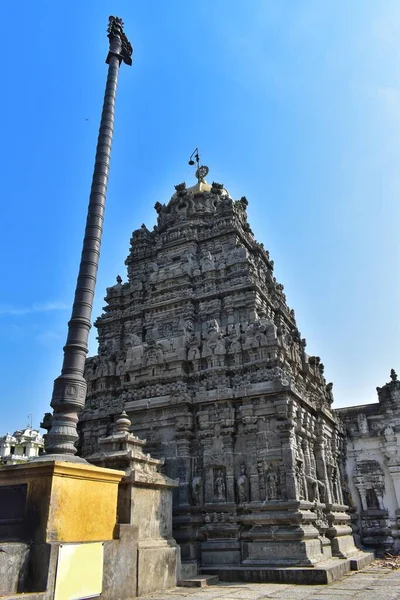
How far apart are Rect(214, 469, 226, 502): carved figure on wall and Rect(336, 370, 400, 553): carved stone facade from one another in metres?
9.78

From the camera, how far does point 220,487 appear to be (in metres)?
15.1

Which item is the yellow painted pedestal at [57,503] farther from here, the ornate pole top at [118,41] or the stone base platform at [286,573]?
the ornate pole top at [118,41]

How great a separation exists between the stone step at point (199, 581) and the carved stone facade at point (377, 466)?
1156 centimetres

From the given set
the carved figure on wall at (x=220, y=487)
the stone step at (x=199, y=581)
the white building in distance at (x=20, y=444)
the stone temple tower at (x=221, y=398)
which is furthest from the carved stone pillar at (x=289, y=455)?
the white building in distance at (x=20, y=444)

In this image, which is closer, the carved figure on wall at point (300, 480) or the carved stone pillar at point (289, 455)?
the carved stone pillar at point (289, 455)

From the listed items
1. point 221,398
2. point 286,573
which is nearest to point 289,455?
point 221,398

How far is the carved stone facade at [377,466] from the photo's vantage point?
20.8m

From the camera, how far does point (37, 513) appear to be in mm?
7824

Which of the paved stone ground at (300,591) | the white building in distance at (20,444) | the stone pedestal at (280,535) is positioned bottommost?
the paved stone ground at (300,591)

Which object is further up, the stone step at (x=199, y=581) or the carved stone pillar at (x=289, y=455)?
the carved stone pillar at (x=289, y=455)

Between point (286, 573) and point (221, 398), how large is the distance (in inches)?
219

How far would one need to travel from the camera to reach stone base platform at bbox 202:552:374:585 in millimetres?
12047

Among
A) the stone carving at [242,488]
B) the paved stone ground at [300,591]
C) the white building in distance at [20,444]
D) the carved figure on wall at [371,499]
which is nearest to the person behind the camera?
the paved stone ground at [300,591]

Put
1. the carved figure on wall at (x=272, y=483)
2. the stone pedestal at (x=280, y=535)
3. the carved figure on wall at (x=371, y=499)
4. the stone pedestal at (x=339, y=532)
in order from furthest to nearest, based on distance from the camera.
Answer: the carved figure on wall at (x=371, y=499), the stone pedestal at (x=339, y=532), the carved figure on wall at (x=272, y=483), the stone pedestal at (x=280, y=535)
